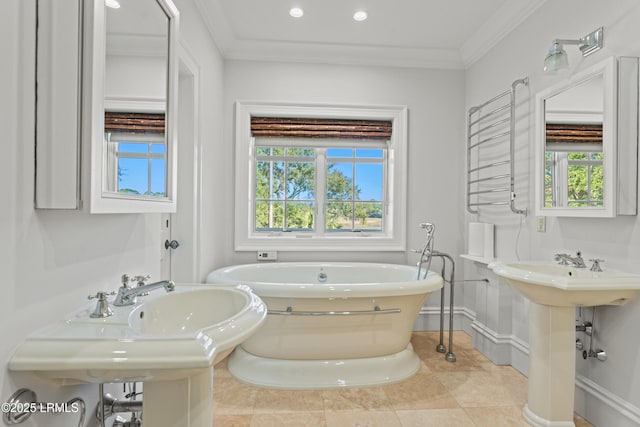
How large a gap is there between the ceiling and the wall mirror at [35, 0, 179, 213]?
1442 millimetres

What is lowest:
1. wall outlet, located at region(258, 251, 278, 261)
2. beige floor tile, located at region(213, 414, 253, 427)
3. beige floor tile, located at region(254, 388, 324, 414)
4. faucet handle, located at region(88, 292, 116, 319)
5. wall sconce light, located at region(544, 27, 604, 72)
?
beige floor tile, located at region(213, 414, 253, 427)

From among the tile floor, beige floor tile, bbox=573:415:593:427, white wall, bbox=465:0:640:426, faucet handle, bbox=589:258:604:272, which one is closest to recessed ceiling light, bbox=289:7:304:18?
white wall, bbox=465:0:640:426

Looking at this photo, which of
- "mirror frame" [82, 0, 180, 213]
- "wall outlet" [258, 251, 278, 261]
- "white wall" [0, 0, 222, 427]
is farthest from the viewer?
"wall outlet" [258, 251, 278, 261]

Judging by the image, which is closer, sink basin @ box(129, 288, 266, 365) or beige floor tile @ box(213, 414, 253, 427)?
sink basin @ box(129, 288, 266, 365)

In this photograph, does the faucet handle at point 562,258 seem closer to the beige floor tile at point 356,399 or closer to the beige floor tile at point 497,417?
the beige floor tile at point 497,417

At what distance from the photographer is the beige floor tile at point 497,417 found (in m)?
1.85

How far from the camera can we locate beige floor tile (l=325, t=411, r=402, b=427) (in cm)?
184

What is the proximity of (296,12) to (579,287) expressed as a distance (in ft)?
8.40

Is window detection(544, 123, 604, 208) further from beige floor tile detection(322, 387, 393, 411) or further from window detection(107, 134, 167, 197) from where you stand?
window detection(107, 134, 167, 197)

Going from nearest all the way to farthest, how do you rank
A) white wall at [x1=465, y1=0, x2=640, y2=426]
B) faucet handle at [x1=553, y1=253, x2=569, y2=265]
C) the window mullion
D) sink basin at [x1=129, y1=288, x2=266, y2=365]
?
sink basin at [x1=129, y1=288, x2=266, y2=365], white wall at [x1=465, y1=0, x2=640, y2=426], faucet handle at [x1=553, y1=253, x2=569, y2=265], the window mullion

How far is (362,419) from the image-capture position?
73.9 inches

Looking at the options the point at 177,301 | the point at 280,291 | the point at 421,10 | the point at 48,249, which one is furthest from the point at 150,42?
the point at 421,10

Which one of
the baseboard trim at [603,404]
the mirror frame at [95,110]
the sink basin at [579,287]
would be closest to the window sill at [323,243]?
the sink basin at [579,287]

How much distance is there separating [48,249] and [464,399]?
7.35 feet
